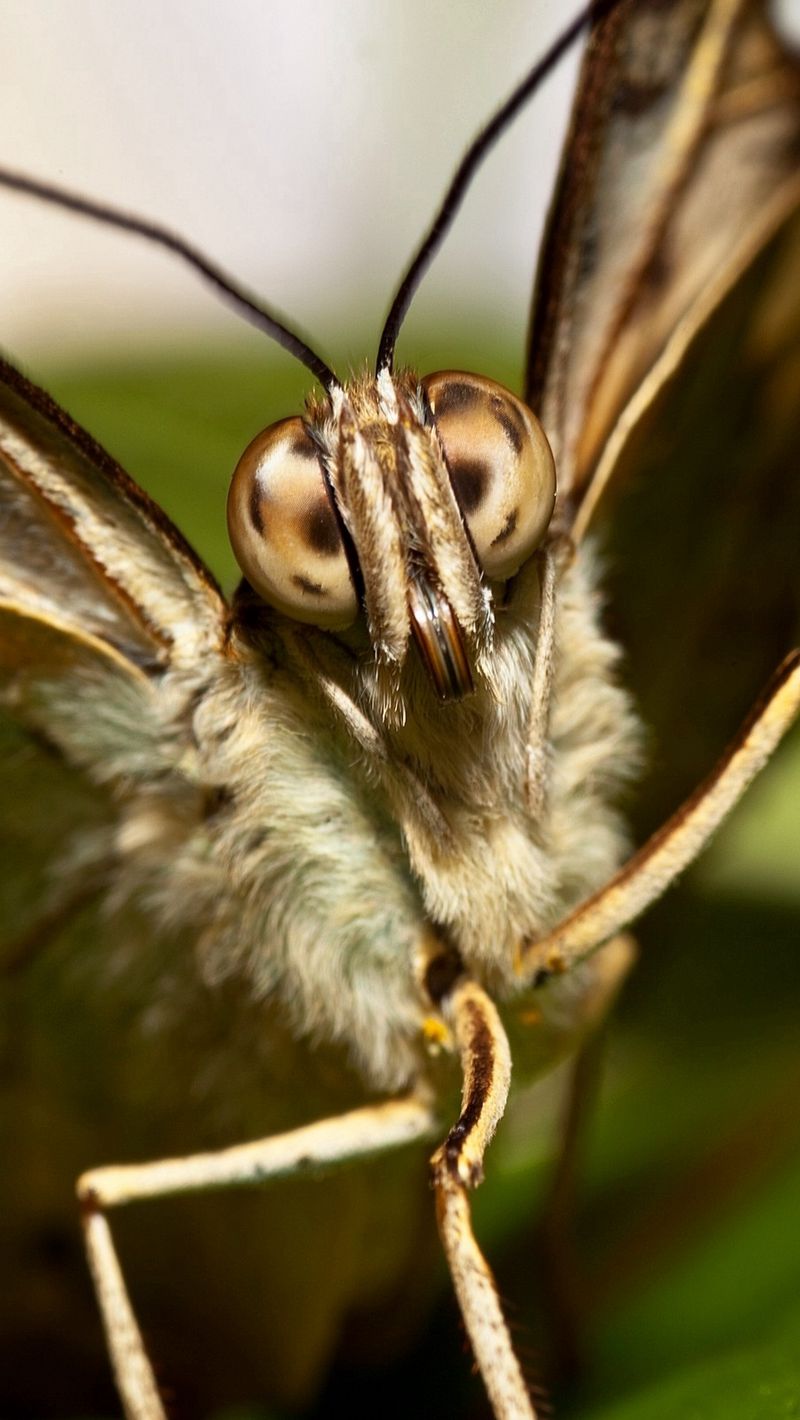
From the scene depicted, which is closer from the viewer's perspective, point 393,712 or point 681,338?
point 393,712

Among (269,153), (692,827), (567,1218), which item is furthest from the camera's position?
(269,153)

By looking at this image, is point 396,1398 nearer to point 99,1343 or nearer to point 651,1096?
point 99,1343

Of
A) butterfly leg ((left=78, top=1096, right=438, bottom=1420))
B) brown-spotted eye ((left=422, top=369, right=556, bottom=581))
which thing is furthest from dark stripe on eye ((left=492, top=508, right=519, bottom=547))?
butterfly leg ((left=78, top=1096, right=438, bottom=1420))

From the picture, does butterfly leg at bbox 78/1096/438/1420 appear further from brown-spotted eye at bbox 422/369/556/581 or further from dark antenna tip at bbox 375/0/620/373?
dark antenna tip at bbox 375/0/620/373

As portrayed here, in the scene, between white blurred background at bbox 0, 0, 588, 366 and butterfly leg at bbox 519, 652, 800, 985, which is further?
white blurred background at bbox 0, 0, 588, 366

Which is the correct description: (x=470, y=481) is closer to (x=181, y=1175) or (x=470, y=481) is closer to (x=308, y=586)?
(x=308, y=586)

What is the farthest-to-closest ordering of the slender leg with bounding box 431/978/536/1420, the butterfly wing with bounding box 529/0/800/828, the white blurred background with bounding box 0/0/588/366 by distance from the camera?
the white blurred background with bounding box 0/0/588/366 → the butterfly wing with bounding box 529/0/800/828 → the slender leg with bounding box 431/978/536/1420

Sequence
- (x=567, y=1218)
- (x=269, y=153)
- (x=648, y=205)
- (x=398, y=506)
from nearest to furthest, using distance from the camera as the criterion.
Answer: (x=398, y=506) < (x=648, y=205) < (x=567, y=1218) < (x=269, y=153)

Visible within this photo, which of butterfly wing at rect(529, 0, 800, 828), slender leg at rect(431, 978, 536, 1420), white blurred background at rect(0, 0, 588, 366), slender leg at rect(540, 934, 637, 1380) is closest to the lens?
slender leg at rect(431, 978, 536, 1420)

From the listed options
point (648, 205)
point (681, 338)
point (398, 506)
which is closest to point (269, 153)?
point (648, 205)
